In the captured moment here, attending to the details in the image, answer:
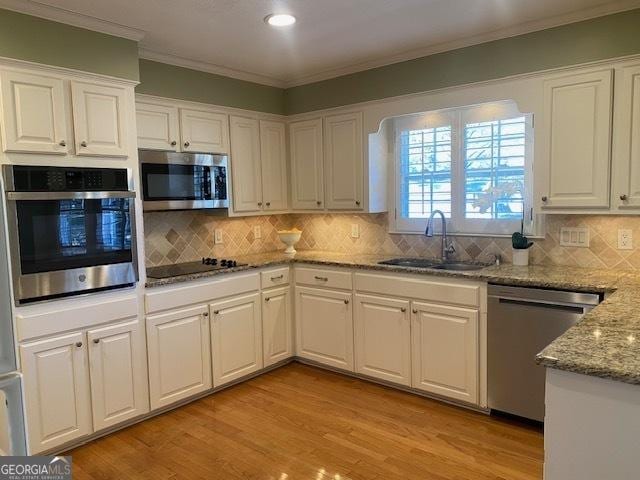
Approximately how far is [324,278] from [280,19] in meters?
1.90

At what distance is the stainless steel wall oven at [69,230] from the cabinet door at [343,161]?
1.73m

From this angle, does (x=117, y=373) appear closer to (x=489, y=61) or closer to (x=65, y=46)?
(x=65, y=46)

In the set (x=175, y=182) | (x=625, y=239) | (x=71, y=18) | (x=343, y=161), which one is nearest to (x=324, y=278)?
(x=343, y=161)

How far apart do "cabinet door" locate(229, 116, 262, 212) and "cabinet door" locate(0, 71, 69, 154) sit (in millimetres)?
1474

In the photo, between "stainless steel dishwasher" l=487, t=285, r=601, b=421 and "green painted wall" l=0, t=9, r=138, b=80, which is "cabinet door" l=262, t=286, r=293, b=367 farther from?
"green painted wall" l=0, t=9, r=138, b=80

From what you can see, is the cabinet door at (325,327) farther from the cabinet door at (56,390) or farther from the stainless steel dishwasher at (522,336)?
the cabinet door at (56,390)

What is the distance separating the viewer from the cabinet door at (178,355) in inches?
122

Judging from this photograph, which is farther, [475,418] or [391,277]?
[391,277]

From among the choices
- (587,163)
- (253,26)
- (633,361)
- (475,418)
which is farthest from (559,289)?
(253,26)

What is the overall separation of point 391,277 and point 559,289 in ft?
3.63

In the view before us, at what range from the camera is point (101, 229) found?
110 inches

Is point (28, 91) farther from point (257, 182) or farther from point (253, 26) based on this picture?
point (257, 182)

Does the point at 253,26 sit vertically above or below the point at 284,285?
above

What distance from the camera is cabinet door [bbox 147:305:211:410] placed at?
3.11 m
